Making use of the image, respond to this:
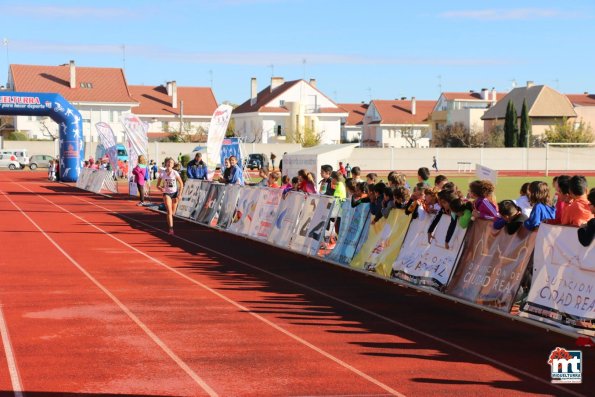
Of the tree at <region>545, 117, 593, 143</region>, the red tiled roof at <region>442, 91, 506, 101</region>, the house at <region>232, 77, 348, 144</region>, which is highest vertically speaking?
the red tiled roof at <region>442, 91, 506, 101</region>

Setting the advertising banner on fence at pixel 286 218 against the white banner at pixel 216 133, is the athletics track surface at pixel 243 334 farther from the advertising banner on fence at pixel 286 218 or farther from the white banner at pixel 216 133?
the white banner at pixel 216 133

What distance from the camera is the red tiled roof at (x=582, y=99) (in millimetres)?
117106

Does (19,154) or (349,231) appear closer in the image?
(349,231)

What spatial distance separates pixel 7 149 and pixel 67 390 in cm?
7599

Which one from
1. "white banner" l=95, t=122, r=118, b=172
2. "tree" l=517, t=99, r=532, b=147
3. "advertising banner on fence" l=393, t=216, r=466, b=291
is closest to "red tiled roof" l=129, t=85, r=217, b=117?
"tree" l=517, t=99, r=532, b=147

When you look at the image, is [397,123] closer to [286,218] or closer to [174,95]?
[174,95]

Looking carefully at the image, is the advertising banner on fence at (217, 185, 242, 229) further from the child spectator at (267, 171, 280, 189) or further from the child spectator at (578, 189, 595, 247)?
the child spectator at (578, 189, 595, 247)

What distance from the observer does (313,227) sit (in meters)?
17.5

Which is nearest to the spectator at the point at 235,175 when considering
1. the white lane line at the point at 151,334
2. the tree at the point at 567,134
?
the white lane line at the point at 151,334

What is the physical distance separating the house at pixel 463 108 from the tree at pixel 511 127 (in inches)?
643

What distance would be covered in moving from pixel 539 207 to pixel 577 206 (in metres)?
0.67

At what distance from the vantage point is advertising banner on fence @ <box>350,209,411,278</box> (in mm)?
14266

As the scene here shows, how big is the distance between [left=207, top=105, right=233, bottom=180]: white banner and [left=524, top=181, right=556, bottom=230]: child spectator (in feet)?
67.6

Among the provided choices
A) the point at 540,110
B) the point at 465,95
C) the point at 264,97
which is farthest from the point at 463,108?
the point at 264,97
